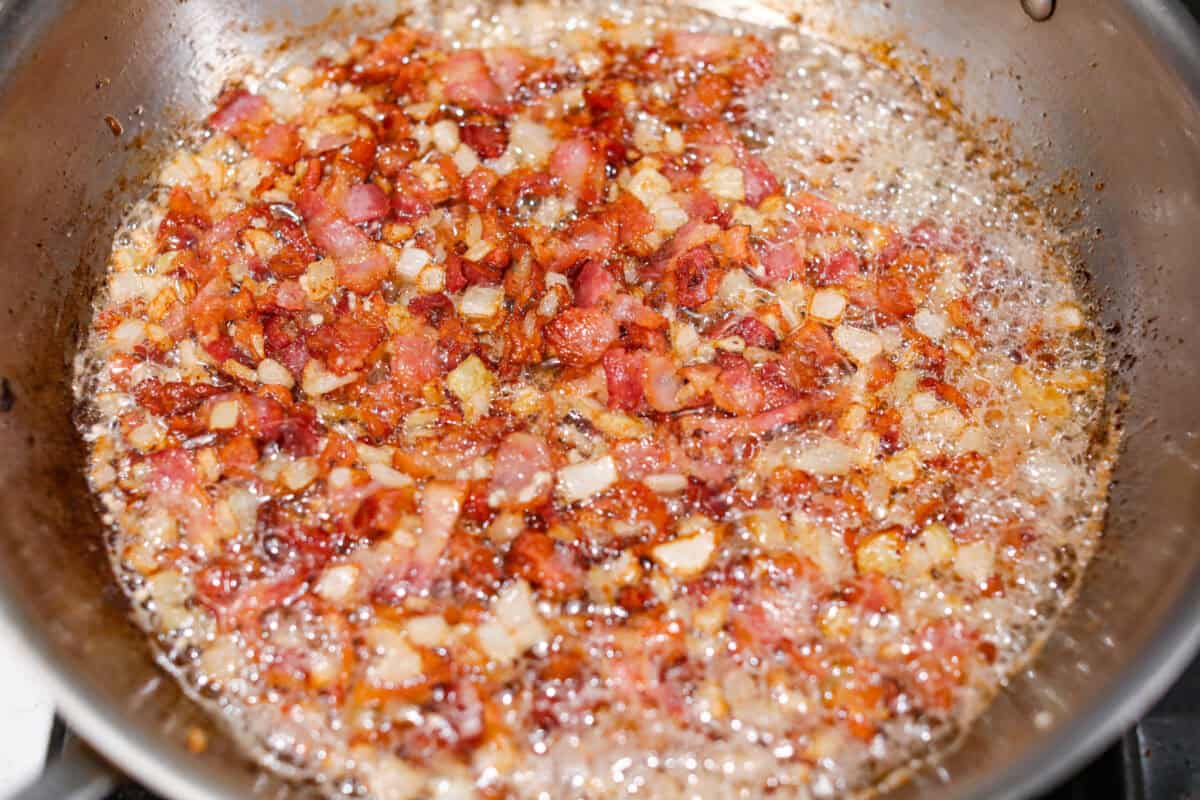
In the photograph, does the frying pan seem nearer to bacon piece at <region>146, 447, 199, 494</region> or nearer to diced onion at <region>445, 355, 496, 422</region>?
bacon piece at <region>146, 447, 199, 494</region>

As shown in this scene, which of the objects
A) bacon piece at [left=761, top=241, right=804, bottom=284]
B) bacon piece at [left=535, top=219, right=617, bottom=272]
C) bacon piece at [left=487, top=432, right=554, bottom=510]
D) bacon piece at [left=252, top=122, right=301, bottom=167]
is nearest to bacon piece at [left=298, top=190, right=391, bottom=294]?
bacon piece at [left=252, top=122, right=301, bottom=167]

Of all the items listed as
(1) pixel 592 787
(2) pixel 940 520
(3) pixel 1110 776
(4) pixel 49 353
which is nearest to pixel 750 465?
(2) pixel 940 520

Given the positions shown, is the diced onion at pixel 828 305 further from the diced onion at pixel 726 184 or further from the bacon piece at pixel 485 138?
the bacon piece at pixel 485 138

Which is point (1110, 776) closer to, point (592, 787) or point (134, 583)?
point (592, 787)

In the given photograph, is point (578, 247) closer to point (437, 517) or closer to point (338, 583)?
point (437, 517)

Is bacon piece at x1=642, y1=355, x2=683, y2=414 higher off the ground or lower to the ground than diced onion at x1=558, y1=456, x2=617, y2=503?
higher

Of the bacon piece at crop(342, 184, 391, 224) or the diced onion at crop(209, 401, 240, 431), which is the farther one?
the bacon piece at crop(342, 184, 391, 224)

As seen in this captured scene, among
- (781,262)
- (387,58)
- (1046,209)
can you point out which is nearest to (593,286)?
(781,262)
